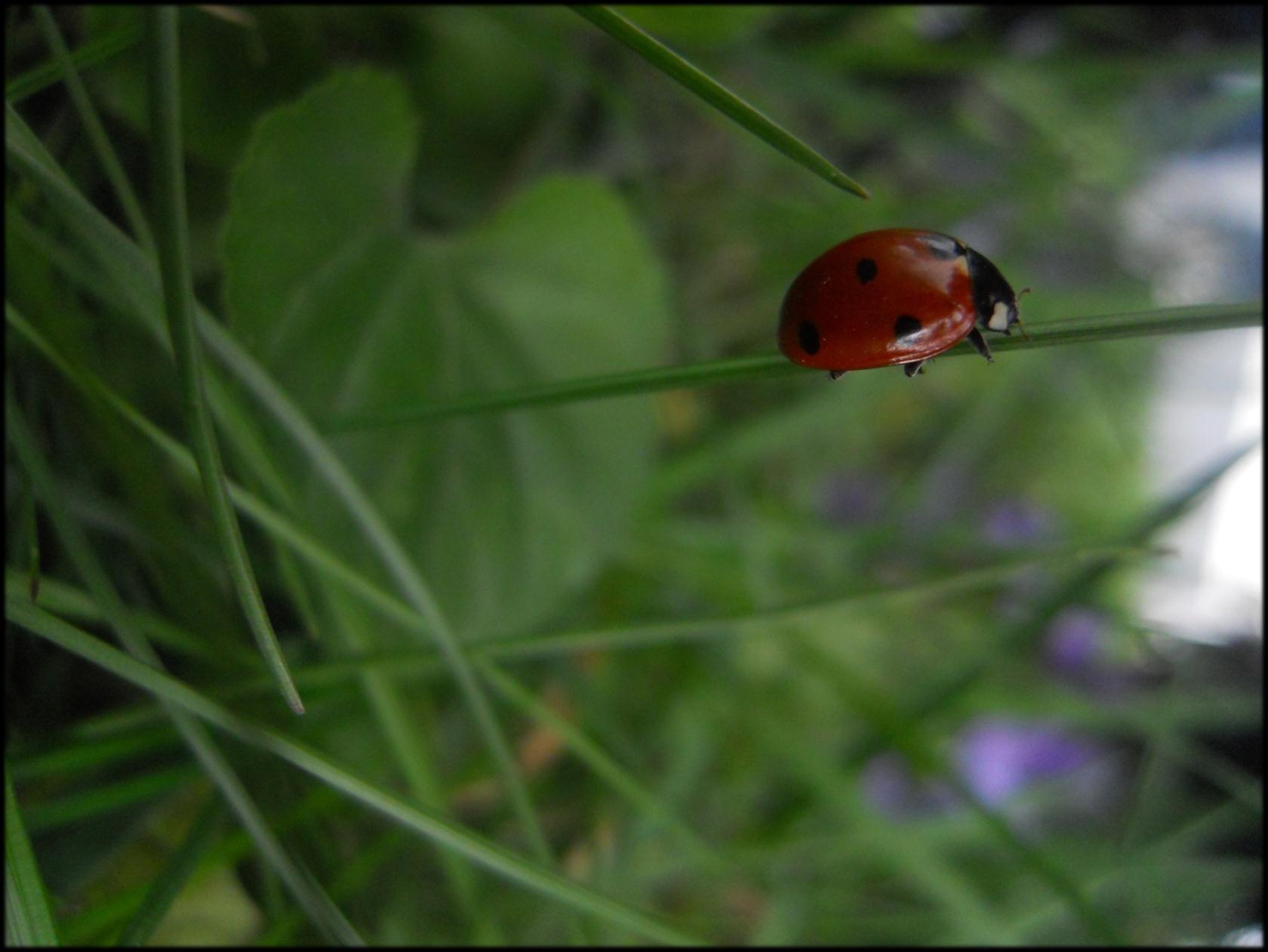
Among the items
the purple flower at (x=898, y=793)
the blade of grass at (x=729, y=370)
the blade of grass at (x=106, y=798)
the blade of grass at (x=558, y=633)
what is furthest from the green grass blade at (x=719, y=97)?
the purple flower at (x=898, y=793)

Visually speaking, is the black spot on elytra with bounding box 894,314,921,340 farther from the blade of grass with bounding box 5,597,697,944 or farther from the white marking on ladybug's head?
the blade of grass with bounding box 5,597,697,944

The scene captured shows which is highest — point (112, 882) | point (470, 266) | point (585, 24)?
point (585, 24)

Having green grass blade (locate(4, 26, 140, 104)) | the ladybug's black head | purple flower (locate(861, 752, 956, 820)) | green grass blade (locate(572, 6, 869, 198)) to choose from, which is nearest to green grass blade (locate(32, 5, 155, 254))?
green grass blade (locate(4, 26, 140, 104))

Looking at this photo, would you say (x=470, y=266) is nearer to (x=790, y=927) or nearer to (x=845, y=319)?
(x=845, y=319)

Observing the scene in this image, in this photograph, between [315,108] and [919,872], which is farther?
[919,872]

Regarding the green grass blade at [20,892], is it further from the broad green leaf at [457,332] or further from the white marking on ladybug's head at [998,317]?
the white marking on ladybug's head at [998,317]

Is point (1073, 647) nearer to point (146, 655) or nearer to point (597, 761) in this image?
point (597, 761)

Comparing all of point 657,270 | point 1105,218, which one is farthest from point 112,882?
point 1105,218
